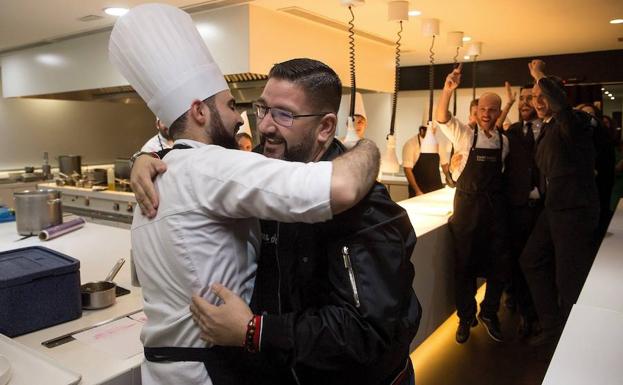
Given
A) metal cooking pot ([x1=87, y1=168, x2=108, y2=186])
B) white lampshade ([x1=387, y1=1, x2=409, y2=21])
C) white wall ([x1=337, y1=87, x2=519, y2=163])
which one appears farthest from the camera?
white wall ([x1=337, y1=87, x2=519, y2=163])

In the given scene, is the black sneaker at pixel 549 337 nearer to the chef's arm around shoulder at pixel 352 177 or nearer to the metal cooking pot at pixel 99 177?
the chef's arm around shoulder at pixel 352 177

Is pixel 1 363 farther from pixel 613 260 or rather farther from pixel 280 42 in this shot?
pixel 280 42

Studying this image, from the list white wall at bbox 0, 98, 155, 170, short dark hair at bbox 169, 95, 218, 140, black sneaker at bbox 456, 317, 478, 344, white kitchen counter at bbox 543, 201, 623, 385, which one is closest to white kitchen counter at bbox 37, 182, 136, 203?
white wall at bbox 0, 98, 155, 170

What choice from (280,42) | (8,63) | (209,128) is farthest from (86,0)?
(8,63)

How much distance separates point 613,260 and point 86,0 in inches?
129

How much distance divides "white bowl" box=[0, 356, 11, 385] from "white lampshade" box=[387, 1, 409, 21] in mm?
2740

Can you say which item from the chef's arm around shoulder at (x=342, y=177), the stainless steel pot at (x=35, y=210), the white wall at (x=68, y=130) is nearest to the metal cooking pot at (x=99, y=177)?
the white wall at (x=68, y=130)

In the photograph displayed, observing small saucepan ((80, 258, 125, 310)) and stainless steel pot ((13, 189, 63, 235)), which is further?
stainless steel pot ((13, 189, 63, 235))

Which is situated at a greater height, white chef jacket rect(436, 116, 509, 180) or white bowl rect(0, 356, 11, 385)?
white chef jacket rect(436, 116, 509, 180)

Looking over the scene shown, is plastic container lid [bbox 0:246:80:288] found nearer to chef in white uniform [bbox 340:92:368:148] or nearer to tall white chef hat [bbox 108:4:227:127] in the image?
tall white chef hat [bbox 108:4:227:127]

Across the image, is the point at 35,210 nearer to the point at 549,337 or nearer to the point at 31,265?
the point at 31,265

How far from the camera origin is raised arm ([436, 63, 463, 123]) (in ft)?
9.95

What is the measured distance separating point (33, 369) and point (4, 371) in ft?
0.28

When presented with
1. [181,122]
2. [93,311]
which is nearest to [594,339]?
[181,122]
